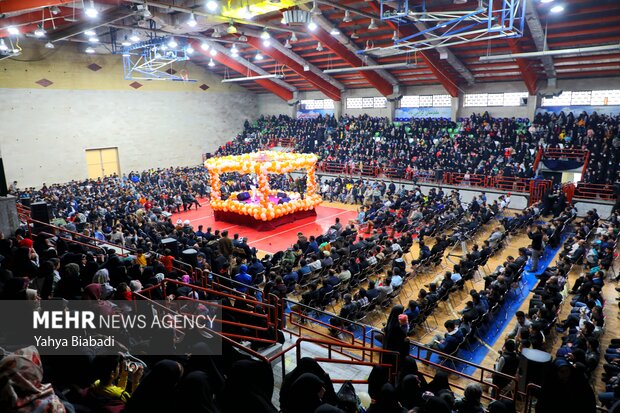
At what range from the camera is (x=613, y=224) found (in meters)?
13.7

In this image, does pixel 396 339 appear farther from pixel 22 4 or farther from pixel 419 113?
pixel 419 113

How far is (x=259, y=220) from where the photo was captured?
17016 millimetres

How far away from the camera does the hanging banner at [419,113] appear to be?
24750 mm

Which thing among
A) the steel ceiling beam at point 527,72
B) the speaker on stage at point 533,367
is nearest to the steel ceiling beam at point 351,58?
the steel ceiling beam at point 527,72

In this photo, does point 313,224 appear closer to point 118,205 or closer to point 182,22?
point 118,205

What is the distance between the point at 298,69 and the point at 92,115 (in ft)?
41.7

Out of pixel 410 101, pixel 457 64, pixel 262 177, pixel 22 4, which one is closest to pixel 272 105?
pixel 410 101

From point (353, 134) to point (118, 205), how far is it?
1524 cm

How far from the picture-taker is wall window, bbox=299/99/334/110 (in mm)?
30414

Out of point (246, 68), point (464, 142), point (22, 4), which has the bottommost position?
point (464, 142)

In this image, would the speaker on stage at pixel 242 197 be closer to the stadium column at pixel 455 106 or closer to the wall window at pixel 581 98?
the stadium column at pixel 455 106

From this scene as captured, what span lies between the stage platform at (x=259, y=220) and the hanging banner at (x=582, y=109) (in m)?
13.0

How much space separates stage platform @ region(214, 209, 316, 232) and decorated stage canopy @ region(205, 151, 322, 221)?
24cm

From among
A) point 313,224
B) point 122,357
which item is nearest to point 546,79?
point 313,224
